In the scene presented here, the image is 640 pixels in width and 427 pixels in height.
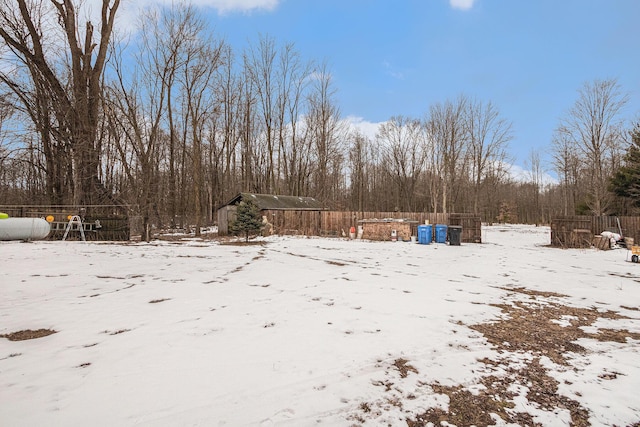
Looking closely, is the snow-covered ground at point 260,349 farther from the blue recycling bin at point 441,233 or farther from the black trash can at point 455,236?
the blue recycling bin at point 441,233

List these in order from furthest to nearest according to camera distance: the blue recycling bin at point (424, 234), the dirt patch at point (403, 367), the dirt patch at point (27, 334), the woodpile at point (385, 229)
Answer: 1. the woodpile at point (385, 229)
2. the blue recycling bin at point (424, 234)
3. the dirt patch at point (27, 334)
4. the dirt patch at point (403, 367)

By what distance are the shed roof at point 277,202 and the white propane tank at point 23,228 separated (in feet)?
34.9

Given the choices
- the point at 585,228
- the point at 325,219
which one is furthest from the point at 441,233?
the point at 325,219

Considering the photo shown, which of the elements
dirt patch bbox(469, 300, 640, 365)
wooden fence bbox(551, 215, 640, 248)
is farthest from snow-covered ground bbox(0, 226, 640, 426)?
wooden fence bbox(551, 215, 640, 248)

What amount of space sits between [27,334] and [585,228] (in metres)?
22.7

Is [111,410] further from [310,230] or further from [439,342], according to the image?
[310,230]

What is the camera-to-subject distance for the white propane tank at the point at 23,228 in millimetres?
12852

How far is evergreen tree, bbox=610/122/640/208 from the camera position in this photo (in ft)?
63.4

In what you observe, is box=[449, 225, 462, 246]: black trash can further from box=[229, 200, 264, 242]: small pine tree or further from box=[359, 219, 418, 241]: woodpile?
box=[229, 200, 264, 242]: small pine tree

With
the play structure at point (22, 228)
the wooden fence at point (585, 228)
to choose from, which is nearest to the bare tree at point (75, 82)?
the play structure at point (22, 228)

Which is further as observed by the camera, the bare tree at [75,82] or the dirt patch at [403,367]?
the bare tree at [75,82]

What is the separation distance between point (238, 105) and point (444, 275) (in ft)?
103

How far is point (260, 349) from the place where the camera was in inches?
133

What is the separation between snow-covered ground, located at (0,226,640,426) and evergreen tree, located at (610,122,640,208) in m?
18.3
